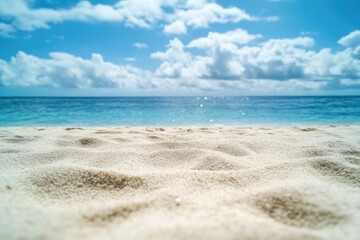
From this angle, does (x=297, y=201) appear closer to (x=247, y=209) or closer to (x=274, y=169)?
(x=247, y=209)

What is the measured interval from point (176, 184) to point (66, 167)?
2.91 ft

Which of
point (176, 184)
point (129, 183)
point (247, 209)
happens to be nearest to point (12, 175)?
point (129, 183)

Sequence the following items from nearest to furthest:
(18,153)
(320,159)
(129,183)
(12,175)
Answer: (129,183) < (12,175) < (320,159) < (18,153)

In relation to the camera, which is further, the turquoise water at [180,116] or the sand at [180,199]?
the turquoise water at [180,116]

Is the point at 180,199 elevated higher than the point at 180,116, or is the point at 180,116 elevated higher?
the point at 180,199

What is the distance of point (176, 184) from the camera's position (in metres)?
1.61

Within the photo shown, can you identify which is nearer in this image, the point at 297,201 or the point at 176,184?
the point at 297,201

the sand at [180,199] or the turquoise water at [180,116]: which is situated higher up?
the sand at [180,199]

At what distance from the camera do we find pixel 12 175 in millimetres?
1816

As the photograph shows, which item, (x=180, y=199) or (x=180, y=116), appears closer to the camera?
(x=180, y=199)

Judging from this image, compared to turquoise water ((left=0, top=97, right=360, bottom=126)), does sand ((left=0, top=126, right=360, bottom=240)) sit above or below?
above

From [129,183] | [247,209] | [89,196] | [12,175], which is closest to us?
[247,209]

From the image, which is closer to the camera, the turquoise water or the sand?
the sand

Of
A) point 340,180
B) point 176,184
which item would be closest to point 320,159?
point 340,180
